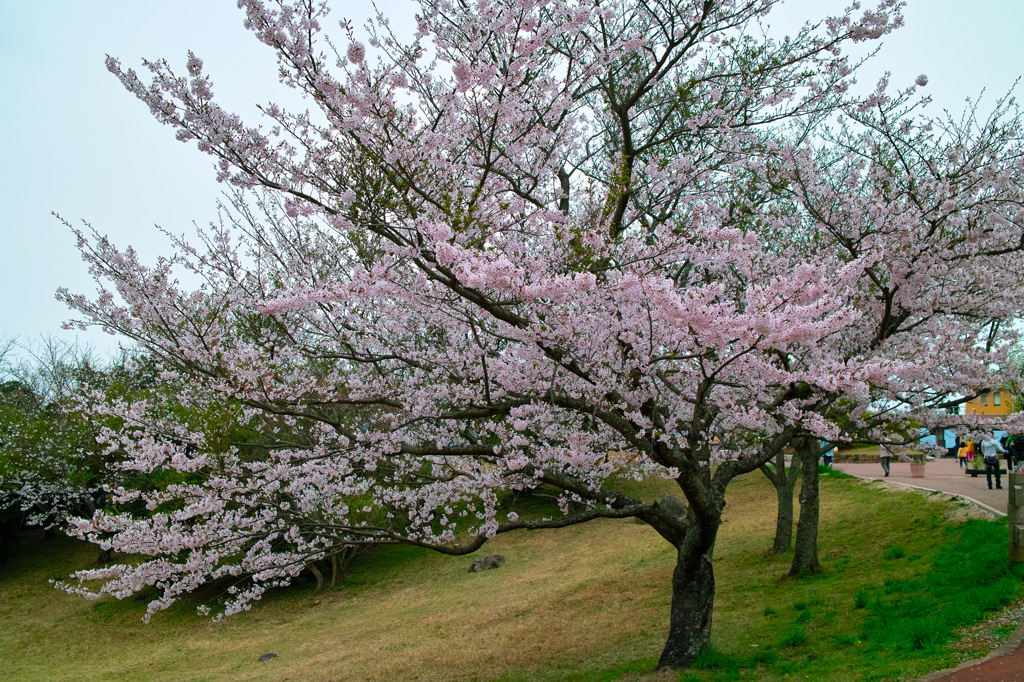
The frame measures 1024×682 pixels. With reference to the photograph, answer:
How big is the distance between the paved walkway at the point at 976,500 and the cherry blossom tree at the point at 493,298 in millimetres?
2089

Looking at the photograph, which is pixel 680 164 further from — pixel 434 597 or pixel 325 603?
pixel 325 603

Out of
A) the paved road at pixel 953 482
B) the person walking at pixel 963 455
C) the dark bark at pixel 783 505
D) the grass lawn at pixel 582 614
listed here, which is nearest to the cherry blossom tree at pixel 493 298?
the grass lawn at pixel 582 614

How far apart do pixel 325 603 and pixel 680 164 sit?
15782 millimetres

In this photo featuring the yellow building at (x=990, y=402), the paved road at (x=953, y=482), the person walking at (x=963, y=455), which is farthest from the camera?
the person walking at (x=963, y=455)

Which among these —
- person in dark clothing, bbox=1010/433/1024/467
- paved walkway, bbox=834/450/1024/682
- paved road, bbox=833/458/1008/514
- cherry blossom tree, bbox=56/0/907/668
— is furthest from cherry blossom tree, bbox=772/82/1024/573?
person in dark clothing, bbox=1010/433/1024/467

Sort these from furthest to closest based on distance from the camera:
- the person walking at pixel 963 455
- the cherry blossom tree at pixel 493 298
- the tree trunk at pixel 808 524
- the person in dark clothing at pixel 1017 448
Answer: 1. the person walking at pixel 963 455
2. the person in dark clothing at pixel 1017 448
3. the tree trunk at pixel 808 524
4. the cherry blossom tree at pixel 493 298

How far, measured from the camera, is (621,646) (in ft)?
30.0

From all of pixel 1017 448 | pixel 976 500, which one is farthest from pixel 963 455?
pixel 976 500

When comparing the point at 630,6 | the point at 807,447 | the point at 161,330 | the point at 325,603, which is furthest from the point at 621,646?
the point at 325,603

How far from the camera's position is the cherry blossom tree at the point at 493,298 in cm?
480

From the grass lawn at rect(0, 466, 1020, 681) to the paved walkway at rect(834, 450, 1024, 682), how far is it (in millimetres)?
322

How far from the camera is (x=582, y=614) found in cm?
1156

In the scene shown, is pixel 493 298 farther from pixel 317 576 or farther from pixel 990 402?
pixel 990 402

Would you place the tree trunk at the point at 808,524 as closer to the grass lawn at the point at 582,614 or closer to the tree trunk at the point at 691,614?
the grass lawn at the point at 582,614
